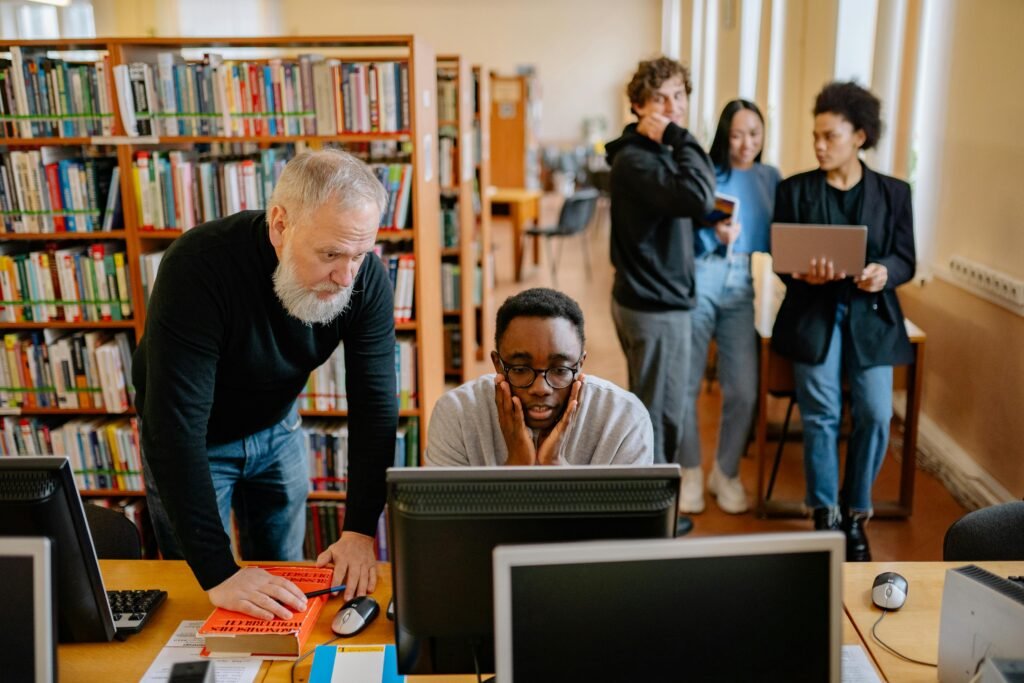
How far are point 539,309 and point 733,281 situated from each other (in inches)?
74.6

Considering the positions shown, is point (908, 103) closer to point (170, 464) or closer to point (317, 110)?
point (317, 110)

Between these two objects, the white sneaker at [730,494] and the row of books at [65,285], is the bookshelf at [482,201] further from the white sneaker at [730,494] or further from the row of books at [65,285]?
the row of books at [65,285]

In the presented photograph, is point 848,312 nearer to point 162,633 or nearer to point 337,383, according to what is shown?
point 337,383

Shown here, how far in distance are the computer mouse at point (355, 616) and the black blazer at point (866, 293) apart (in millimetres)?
2072

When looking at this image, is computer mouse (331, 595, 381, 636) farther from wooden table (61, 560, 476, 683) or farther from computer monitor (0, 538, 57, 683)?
computer monitor (0, 538, 57, 683)

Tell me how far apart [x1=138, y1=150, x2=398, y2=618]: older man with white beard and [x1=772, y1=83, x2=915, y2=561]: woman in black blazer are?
1.83 metres

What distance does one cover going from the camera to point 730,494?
Answer: 3.61 meters

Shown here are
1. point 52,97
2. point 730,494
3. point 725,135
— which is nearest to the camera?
point 52,97

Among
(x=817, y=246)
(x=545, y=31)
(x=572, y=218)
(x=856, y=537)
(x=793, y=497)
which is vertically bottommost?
(x=793, y=497)

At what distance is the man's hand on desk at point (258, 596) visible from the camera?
155 cm

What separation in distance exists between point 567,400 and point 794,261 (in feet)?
5.28

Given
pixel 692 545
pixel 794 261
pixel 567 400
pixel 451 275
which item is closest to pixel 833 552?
pixel 692 545

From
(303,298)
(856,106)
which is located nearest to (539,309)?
(303,298)

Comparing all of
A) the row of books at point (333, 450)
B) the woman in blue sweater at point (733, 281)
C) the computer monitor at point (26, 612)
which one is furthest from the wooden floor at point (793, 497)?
the computer monitor at point (26, 612)
